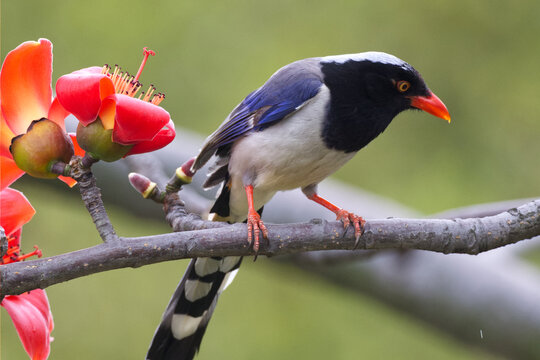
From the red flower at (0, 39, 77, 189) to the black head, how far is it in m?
1.42

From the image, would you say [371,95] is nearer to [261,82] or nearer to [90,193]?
[90,193]

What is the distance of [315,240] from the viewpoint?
215 cm

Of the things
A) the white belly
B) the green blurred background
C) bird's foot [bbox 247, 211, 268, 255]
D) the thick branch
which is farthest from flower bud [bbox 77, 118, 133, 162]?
the green blurred background

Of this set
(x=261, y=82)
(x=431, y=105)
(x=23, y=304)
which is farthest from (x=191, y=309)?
(x=261, y=82)

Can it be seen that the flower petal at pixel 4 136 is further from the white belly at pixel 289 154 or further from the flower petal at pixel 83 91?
the white belly at pixel 289 154

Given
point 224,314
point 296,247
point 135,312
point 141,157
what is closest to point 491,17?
point 224,314

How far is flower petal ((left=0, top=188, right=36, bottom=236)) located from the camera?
6.29ft

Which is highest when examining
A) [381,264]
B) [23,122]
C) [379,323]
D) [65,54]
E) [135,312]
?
[23,122]

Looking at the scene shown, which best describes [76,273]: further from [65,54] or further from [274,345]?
[65,54]

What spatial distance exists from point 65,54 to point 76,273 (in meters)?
6.12

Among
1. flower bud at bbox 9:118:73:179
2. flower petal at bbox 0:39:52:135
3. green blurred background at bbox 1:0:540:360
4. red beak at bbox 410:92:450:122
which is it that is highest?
flower petal at bbox 0:39:52:135

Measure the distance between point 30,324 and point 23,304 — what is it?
0.08 m

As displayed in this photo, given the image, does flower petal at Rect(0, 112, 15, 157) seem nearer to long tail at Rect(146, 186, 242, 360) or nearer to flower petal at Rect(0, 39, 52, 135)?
flower petal at Rect(0, 39, 52, 135)

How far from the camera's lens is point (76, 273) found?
1.81 meters
